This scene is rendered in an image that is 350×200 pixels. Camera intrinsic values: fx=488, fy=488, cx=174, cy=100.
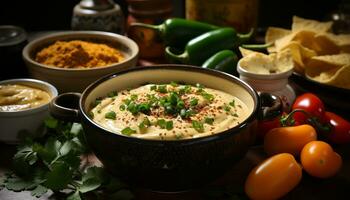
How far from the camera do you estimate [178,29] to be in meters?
2.36

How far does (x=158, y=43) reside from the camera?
2.47 metres

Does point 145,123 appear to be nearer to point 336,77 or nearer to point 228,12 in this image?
point 336,77

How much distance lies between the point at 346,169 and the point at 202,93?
54cm

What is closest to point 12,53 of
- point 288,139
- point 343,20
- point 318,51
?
point 288,139

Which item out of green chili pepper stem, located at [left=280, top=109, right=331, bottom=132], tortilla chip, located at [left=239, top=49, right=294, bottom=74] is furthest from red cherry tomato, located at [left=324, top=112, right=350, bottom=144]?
tortilla chip, located at [left=239, top=49, right=294, bottom=74]

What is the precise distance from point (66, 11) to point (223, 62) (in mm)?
1397

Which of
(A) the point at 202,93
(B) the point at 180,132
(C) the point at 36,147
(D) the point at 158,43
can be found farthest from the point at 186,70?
(D) the point at 158,43

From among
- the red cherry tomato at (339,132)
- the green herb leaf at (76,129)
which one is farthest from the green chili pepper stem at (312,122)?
the green herb leaf at (76,129)

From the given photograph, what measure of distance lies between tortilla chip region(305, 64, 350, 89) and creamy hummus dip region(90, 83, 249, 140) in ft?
1.58

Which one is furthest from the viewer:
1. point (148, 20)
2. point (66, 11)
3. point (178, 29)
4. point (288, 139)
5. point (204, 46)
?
point (66, 11)

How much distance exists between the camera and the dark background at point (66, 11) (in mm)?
2980

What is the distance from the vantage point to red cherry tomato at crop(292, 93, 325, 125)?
5.89ft

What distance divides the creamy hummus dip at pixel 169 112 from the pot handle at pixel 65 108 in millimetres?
66

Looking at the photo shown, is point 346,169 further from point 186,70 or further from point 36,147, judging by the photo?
point 36,147
